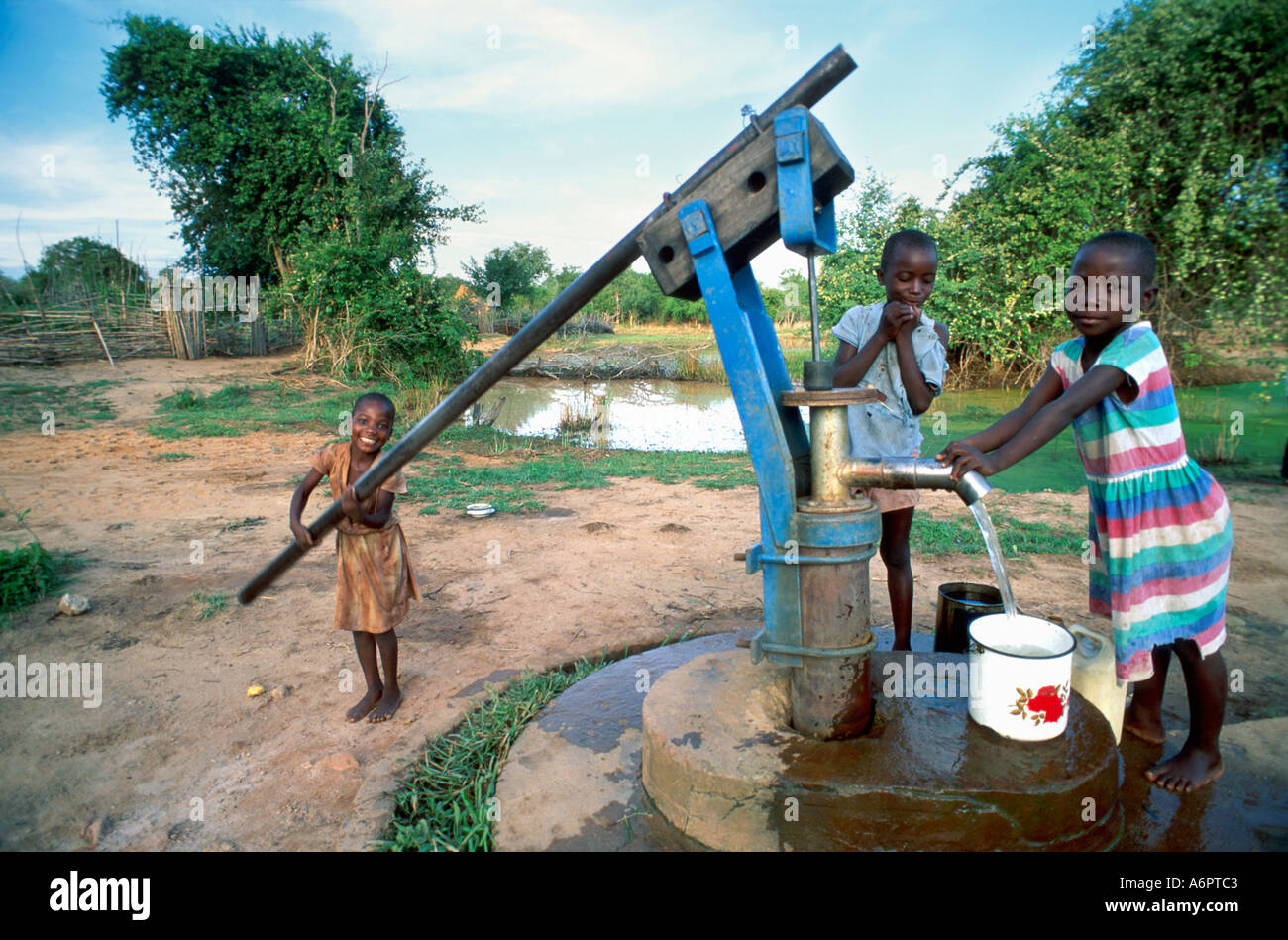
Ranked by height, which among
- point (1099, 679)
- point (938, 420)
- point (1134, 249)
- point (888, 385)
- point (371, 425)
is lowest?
point (1099, 679)

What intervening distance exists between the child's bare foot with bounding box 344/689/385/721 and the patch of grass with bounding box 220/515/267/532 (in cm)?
285

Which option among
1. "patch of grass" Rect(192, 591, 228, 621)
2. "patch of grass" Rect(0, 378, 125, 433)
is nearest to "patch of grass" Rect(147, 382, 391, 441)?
"patch of grass" Rect(0, 378, 125, 433)

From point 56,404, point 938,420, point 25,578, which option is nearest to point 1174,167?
point 938,420

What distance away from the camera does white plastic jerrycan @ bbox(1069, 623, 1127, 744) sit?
2006mm

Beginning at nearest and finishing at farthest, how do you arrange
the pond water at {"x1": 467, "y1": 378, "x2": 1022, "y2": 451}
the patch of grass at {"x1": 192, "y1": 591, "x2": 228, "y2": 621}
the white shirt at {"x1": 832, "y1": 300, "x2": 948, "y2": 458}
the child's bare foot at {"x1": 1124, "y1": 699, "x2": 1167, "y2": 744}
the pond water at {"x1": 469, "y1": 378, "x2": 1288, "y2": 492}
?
1. the child's bare foot at {"x1": 1124, "y1": 699, "x2": 1167, "y2": 744}
2. the white shirt at {"x1": 832, "y1": 300, "x2": 948, "y2": 458}
3. the patch of grass at {"x1": 192, "y1": 591, "x2": 228, "y2": 621}
4. the pond water at {"x1": 469, "y1": 378, "x2": 1288, "y2": 492}
5. the pond water at {"x1": 467, "y1": 378, "x2": 1022, "y2": 451}

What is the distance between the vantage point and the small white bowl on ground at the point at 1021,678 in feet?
5.37

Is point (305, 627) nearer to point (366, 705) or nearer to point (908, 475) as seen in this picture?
point (366, 705)

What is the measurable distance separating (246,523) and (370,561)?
2990mm

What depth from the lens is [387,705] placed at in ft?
8.77

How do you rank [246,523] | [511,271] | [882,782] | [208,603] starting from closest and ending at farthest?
[882,782] → [208,603] → [246,523] → [511,271]

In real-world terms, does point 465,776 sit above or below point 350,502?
below

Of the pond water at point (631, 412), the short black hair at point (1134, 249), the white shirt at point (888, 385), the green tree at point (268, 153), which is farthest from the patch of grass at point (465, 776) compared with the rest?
the green tree at point (268, 153)

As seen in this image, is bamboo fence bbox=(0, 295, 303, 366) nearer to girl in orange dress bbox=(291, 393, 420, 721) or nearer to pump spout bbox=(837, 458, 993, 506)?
girl in orange dress bbox=(291, 393, 420, 721)

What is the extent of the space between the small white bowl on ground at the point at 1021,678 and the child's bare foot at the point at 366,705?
2.07m
